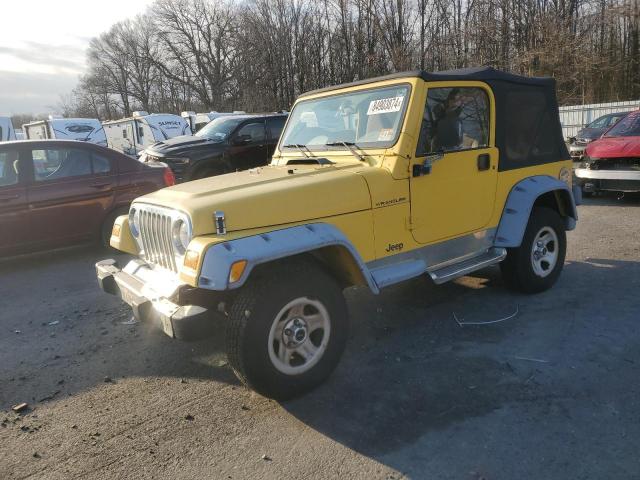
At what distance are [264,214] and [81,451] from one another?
5.81 feet

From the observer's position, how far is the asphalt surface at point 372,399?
2715mm

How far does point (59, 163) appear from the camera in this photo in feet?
22.9

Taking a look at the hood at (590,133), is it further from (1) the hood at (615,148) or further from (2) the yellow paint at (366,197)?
(2) the yellow paint at (366,197)

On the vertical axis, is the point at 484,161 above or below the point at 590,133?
below

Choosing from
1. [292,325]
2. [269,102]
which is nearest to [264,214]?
[292,325]

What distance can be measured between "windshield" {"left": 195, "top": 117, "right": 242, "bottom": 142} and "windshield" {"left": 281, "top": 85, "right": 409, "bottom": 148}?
22.8ft

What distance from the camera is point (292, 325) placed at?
3223mm

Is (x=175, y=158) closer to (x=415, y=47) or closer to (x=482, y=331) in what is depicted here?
(x=482, y=331)

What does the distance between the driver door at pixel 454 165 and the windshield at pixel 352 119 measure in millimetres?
244

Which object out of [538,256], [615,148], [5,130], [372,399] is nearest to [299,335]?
[372,399]

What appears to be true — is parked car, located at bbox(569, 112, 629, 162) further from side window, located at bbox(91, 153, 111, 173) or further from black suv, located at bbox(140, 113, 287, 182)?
side window, located at bbox(91, 153, 111, 173)

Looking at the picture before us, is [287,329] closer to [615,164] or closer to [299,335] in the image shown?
[299,335]

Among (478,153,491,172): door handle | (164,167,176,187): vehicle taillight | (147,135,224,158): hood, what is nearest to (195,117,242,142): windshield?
(147,135,224,158): hood

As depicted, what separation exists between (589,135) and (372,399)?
14525mm
